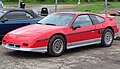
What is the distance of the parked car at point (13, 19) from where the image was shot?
11.7 m

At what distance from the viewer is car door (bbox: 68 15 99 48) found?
1009cm

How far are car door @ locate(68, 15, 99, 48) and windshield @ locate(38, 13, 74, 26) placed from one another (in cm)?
23

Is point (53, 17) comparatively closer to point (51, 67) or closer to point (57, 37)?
point (57, 37)

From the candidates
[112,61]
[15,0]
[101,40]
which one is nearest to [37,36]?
[112,61]

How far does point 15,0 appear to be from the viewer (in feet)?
184

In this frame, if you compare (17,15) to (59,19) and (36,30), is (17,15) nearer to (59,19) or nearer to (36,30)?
(59,19)

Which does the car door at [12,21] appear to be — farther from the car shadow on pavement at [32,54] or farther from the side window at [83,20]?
the side window at [83,20]

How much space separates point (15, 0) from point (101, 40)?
1811 inches

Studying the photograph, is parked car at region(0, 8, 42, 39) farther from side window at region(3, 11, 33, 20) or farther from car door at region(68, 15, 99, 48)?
car door at region(68, 15, 99, 48)

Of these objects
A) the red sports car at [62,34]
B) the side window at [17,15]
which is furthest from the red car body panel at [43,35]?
the side window at [17,15]

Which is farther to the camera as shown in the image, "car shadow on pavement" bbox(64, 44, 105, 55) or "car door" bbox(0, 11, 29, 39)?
"car door" bbox(0, 11, 29, 39)

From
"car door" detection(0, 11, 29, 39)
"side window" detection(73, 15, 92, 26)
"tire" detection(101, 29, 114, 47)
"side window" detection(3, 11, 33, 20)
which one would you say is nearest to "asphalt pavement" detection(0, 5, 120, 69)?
"tire" detection(101, 29, 114, 47)

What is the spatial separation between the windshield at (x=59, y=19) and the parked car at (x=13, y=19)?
1711 mm

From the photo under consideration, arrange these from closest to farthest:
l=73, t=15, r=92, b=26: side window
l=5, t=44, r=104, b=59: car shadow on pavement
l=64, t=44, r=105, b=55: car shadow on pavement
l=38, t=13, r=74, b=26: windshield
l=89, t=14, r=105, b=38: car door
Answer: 1. l=5, t=44, r=104, b=59: car shadow on pavement
2. l=38, t=13, r=74, b=26: windshield
3. l=73, t=15, r=92, b=26: side window
4. l=64, t=44, r=105, b=55: car shadow on pavement
5. l=89, t=14, r=105, b=38: car door
